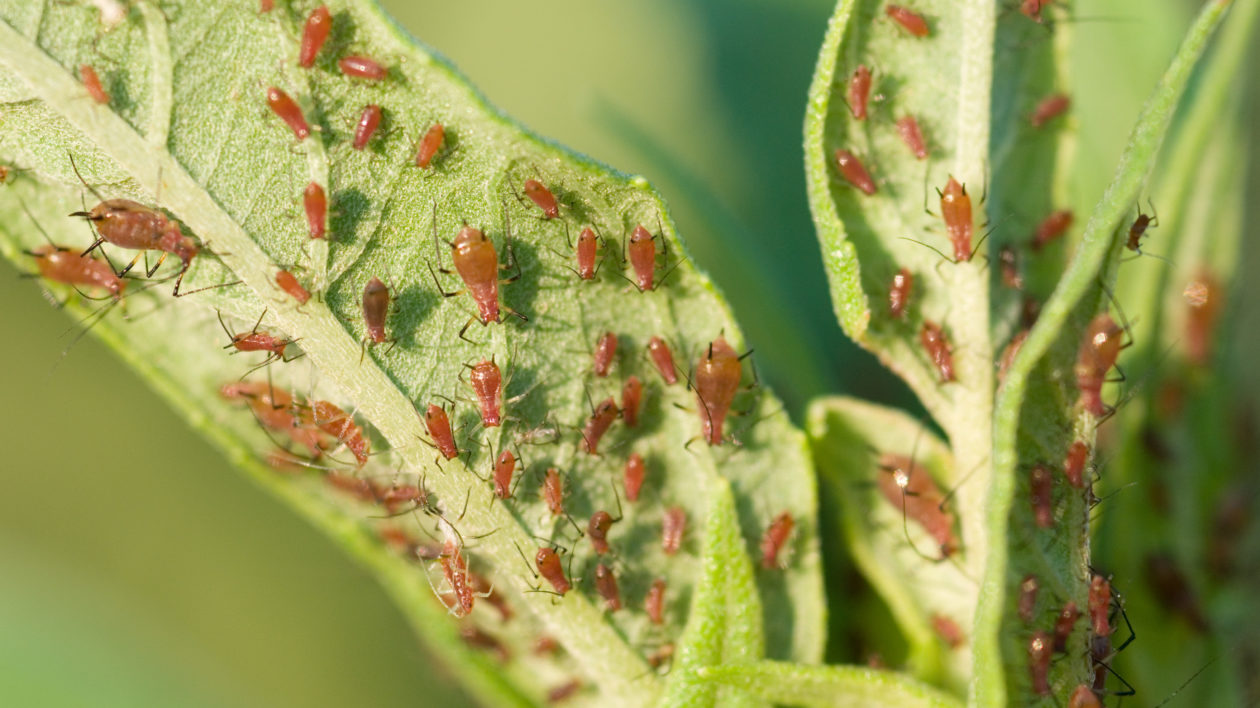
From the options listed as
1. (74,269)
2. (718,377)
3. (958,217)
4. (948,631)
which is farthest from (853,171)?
(74,269)

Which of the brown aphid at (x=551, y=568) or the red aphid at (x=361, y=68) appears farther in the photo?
the brown aphid at (x=551, y=568)

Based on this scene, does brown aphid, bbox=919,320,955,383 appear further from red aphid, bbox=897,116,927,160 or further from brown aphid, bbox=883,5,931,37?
brown aphid, bbox=883,5,931,37

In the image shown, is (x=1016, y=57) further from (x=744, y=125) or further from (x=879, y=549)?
(x=744, y=125)

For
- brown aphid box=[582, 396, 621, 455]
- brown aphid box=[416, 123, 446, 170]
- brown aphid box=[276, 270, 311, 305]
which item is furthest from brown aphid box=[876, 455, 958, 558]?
brown aphid box=[276, 270, 311, 305]

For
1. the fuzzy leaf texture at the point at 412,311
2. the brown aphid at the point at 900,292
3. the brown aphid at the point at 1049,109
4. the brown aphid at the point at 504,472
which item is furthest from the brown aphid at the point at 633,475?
the brown aphid at the point at 1049,109

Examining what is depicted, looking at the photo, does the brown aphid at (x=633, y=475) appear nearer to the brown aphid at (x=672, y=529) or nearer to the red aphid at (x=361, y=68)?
the brown aphid at (x=672, y=529)

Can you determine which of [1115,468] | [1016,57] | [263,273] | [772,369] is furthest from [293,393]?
[1115,468]
